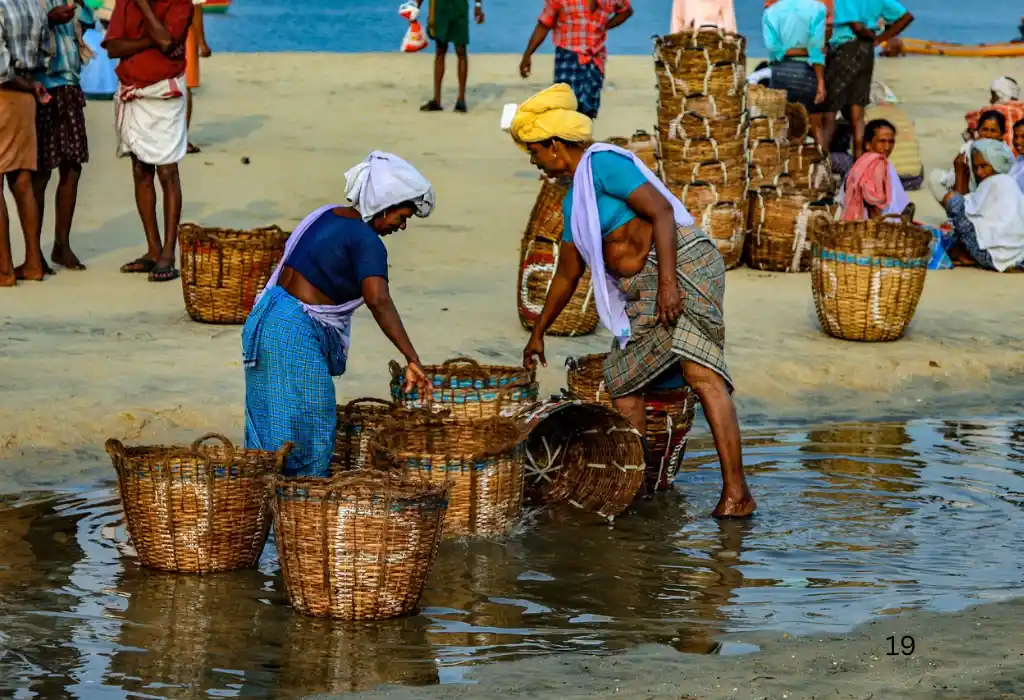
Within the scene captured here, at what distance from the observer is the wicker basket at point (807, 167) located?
40.8ft

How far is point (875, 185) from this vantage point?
11453 mm

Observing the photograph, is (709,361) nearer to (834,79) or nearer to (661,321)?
(661,321)

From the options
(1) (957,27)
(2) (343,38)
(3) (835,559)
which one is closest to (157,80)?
(3) (835,559)

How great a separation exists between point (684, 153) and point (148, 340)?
13.6 feet

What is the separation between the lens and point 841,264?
9.58m

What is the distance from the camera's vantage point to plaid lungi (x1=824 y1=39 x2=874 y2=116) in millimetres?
14234

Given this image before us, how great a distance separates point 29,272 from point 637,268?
17.2 feet

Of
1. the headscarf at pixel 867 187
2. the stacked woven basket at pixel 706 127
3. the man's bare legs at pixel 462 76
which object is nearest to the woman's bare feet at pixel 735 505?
the stacked woven basket at pixel 706 127

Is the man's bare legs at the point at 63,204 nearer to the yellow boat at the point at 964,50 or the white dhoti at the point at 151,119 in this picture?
the white dhoti at the point at 151,119

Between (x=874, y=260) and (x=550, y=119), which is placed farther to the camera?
(x=874, y=260)

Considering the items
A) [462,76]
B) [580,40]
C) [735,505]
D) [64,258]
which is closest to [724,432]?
[735,505]

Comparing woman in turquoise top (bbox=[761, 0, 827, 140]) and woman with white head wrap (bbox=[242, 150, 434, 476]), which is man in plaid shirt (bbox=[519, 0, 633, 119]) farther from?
woman with white head wrap (bbox=[242, 150, 434, 476])

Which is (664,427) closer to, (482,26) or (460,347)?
(460,347)

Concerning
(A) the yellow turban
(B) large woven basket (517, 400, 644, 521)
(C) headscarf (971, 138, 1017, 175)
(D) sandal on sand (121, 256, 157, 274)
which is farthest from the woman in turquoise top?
(A) the yellow turban
